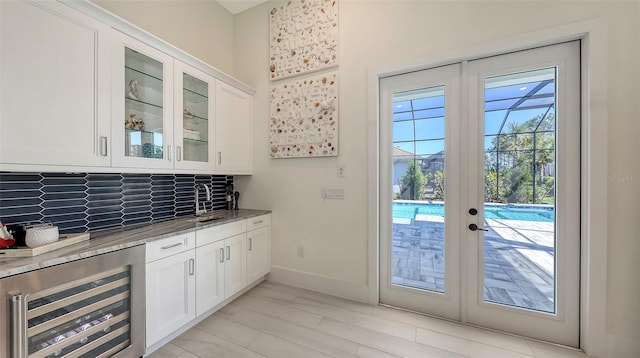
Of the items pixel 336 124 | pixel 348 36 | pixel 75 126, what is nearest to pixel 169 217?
pixel 75 126

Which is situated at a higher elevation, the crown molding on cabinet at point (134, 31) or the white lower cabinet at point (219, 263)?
the crown molding on cabinet at point (134, 31)

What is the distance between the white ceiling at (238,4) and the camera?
113 inches

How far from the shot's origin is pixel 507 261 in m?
1.95

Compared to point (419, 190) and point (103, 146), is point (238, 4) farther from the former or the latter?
point (419, 190)

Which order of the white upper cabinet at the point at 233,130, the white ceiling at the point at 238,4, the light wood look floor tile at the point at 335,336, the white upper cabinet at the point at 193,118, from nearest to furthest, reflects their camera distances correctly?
the light wood look floor tile at the point at 335,336, the white upper cabinet at the point at 193,118, the white upper cabinet at the point at 233,130, the white ceiling at the point at 238,4

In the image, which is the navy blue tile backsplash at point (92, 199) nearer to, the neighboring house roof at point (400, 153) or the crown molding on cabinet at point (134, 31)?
the crown molding on cabinet at point (134, 31)

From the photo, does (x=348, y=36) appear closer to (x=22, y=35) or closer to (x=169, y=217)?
(x=22, y=35)

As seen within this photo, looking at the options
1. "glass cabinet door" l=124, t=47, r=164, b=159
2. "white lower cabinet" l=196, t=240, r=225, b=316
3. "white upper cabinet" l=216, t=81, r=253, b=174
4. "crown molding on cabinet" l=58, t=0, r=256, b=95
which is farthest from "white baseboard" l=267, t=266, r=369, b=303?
"crown molding on cabinet" l=58, t=0, r=256, b=95

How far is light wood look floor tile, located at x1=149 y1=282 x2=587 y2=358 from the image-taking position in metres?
1.67

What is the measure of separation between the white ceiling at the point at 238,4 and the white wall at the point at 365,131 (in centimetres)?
7

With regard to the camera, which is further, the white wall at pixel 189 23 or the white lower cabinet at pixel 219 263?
the white wall at pixel 189 23

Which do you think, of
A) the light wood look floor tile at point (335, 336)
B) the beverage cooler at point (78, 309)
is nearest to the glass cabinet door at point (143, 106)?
the beverage cooler at point (78, 309)

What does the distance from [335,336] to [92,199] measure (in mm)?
2217

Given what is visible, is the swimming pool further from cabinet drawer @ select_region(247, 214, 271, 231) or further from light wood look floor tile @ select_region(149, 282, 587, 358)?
cabinet drawer @ select_region(247, 214, 271, 231)
